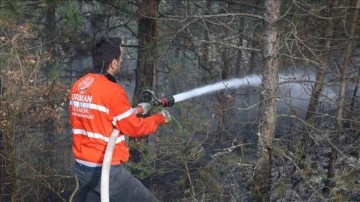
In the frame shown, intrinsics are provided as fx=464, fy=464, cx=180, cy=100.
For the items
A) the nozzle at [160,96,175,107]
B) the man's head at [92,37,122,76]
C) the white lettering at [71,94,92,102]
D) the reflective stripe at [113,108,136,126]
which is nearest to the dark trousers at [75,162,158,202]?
the reflective stripe at [113,108,136,126]

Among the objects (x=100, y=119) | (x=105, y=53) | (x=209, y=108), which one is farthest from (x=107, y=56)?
(x=209, y=108)

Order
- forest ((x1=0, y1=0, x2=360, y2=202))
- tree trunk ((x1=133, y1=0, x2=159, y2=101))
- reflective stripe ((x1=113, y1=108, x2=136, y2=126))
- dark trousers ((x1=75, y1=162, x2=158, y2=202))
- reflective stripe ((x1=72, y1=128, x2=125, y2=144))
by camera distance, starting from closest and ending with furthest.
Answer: reflective stripe ((x1=113, y1=108, x2=136, y2=126)), reflective stripe ((x1=72, y1=128, x2=125, y2=144)), dark trousers ((x1=75, y1=162, x2=158, y2=202)), forest ((x1=0, y1=0, x2=360, y2=202)), tree trunk ((x1=133, y1=0, x2=159, y2=101))

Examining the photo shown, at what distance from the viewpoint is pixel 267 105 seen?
566 cm

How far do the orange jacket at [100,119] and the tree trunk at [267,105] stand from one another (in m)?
2.04

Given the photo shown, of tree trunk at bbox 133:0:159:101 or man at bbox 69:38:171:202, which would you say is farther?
tree trunk at bbox 133:0:159:101

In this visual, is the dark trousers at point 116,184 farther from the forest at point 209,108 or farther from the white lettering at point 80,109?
the forest at point 209,108

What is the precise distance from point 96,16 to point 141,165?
4548mm

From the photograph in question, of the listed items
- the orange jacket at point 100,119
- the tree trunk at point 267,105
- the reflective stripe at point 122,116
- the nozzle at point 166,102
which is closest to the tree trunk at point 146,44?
the tree trunk at point 267,105

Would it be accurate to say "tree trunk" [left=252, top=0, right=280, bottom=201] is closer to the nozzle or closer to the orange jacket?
the nozzle

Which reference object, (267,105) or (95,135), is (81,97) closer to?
(95,135)

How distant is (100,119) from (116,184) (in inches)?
24.2

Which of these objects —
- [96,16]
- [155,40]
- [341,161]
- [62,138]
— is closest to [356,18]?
[341,161]

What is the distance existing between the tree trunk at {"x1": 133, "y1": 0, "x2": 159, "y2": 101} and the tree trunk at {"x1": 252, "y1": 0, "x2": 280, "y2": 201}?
3.16m

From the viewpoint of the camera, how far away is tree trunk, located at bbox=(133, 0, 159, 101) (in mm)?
8578
